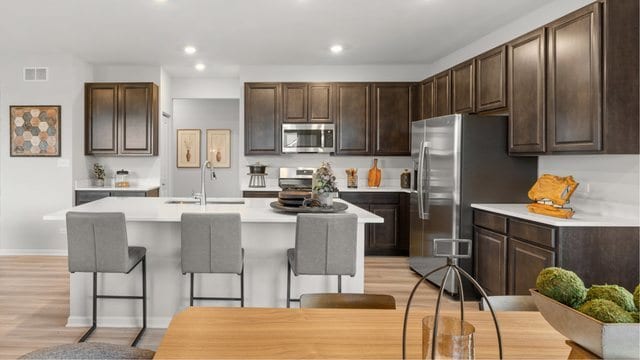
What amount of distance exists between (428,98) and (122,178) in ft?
15.1

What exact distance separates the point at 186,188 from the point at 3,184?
12.1 ft

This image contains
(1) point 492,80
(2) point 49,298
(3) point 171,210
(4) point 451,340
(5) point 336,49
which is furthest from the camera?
(5) point 336,49

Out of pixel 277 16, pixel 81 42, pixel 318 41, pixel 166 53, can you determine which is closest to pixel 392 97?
pixel 318 41

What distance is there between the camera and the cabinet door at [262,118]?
19.3 feet

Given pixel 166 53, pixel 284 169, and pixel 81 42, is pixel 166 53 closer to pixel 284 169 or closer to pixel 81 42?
pixel 81 42

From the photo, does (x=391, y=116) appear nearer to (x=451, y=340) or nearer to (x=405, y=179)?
(x=405, y=179)

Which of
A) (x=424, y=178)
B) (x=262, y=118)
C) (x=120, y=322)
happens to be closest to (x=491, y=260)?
(x=424, y=178)

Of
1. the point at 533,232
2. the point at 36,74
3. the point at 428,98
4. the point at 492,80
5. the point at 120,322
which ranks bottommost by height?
the point at 120,322

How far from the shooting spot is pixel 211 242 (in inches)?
107

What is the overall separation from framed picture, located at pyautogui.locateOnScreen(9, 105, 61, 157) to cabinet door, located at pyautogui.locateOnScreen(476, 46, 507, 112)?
209 inches

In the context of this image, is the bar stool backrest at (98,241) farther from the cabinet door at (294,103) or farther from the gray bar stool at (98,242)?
the cabinet door at (294,103)

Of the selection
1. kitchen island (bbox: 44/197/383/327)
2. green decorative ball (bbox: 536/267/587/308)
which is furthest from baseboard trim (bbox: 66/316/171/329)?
green decorative ball (bbox: 536/267/587/308)

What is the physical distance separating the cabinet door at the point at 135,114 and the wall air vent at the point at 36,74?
3.04 ft

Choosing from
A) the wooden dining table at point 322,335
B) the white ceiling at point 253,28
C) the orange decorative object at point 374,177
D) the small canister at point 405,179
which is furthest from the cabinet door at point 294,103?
the wooden dining table at point 322,335
